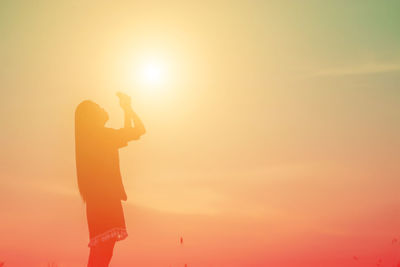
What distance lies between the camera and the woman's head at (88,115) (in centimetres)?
858

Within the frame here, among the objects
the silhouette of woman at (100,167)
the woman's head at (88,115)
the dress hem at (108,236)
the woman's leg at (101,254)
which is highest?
the woman's head at (88,115)

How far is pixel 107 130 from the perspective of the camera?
344 inches

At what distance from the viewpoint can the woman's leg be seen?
7.96m

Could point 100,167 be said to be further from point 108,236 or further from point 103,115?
point 108,236

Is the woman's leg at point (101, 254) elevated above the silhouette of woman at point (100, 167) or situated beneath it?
situated beneath

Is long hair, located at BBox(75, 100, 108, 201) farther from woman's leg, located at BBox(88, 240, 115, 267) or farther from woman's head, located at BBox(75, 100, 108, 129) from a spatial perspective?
woman's leg, located at BBox(88, 240, 115, 267)

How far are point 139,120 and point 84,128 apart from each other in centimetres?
96

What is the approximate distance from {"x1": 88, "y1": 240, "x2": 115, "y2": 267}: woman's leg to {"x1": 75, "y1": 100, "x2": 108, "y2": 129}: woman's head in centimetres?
195

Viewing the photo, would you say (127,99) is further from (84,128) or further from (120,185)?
(120,185)

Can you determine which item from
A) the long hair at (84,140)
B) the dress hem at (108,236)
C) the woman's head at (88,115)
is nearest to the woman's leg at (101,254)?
the dress hem at (108,236)

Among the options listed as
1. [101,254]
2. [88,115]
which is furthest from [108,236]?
[88,115]

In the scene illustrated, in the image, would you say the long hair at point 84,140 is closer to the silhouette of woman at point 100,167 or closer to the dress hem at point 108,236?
the silhouette of woman at point 100,167

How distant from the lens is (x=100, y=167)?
8.61m

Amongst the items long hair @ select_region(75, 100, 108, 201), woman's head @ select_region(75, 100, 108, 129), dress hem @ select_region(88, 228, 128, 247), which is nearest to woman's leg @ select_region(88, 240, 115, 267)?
dress hem @ select_region(88, 228, 128, 247)
